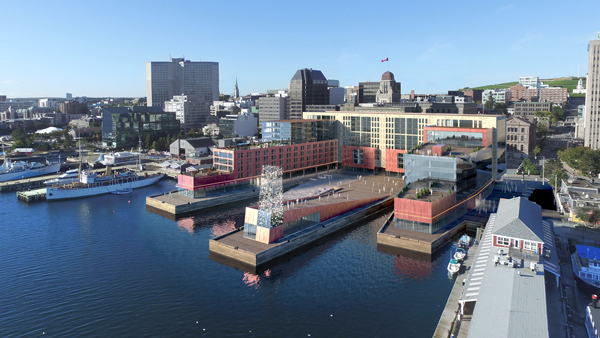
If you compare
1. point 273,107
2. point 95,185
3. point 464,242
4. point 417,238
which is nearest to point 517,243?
point 464,242

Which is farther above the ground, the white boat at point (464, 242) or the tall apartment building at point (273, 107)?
the tall apartment building at point (273, 107)

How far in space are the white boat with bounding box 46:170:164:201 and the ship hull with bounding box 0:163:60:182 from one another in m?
26.1

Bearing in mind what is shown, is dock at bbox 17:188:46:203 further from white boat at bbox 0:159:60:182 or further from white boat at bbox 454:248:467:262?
white boat at bbox 454:248:467:262

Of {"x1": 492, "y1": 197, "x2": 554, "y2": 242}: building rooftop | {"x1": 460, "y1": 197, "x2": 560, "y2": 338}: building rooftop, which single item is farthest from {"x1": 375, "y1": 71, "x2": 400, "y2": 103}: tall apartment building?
{"x1": 460, "y1": 197, "x2": 560, "y2": 338}: building rooftop

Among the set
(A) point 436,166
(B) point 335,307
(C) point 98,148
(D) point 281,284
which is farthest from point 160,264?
(C) point 98,148

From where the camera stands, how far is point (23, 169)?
357 feet

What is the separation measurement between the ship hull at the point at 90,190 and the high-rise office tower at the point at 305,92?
9039 cm

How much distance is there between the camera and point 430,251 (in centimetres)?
5266

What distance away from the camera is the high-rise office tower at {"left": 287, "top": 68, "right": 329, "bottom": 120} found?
178375 mm

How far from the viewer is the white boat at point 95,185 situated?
85.5 metres

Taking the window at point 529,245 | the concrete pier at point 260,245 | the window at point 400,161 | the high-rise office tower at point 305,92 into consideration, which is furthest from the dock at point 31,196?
the high-rise office tower at point 305,92

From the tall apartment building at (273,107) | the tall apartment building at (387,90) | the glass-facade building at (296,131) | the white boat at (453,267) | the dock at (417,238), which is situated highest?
the tall apartment building at (387,90)

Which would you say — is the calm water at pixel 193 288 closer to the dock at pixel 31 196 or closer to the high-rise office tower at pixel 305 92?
the dock at pixel 31 196

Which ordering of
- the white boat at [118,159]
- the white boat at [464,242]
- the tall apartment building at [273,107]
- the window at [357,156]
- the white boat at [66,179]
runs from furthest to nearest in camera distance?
1. the tall apartment building at [273,107]
2. the white boat at [118,159]
3. the window at [357,156]
4. the white boat at [66,179]
5. the white boat at [464,242]
